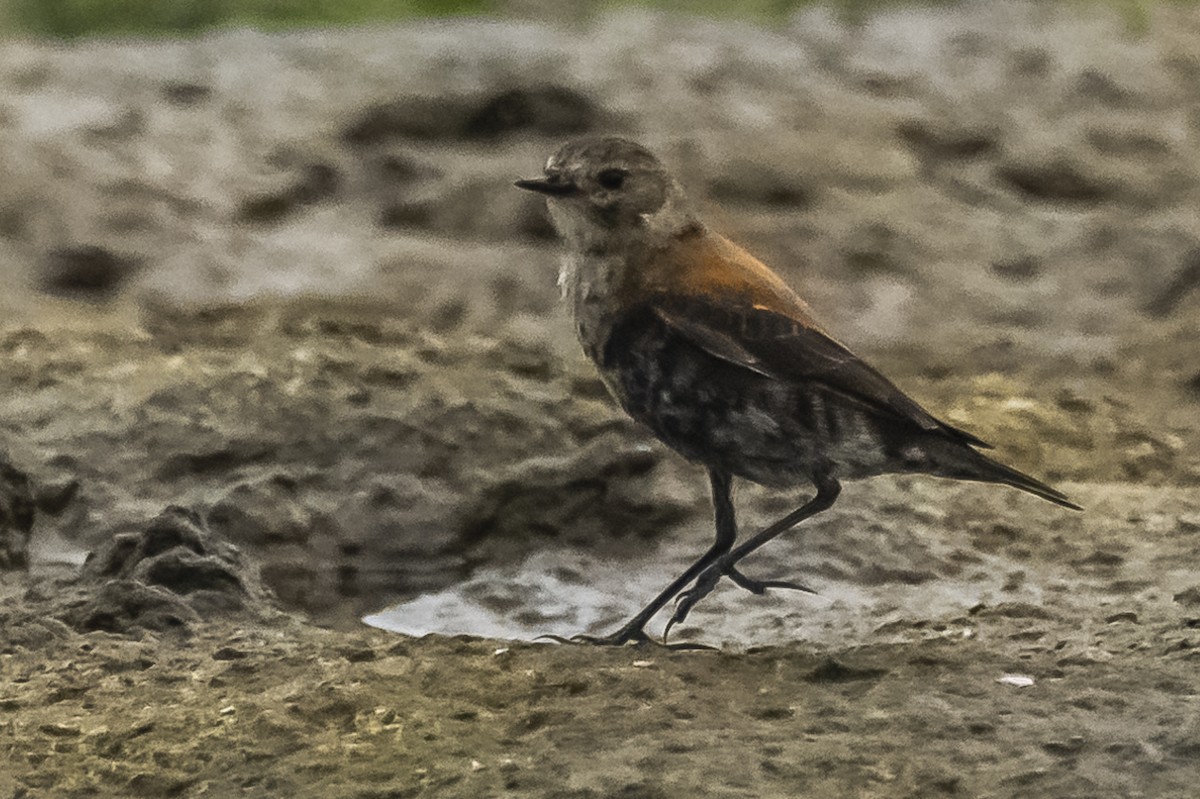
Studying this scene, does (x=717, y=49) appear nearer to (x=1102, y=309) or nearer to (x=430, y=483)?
(x=1102, y=309)

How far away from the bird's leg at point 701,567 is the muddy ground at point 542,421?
0.51ft

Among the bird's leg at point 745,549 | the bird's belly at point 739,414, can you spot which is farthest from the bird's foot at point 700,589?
the bird's belly at point 739,414

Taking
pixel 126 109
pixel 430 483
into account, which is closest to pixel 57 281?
pixel 126 109

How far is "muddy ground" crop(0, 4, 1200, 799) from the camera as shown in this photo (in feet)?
10.3

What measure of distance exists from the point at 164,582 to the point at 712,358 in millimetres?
1456

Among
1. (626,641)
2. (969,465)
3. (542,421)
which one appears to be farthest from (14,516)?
(969,465)

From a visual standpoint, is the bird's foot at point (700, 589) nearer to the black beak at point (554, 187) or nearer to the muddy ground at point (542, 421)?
the muddy ground at point (542, 421)

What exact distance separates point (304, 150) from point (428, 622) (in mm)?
3953

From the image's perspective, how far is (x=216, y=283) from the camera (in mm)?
6898

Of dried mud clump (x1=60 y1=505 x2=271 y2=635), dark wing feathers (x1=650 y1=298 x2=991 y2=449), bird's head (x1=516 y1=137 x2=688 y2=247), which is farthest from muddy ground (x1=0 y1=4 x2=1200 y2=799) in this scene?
bird's head (x1=516 y1=137 x2=688 y2=247)

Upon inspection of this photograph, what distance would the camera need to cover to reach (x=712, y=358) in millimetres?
3645

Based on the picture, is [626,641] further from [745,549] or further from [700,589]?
[745,549]

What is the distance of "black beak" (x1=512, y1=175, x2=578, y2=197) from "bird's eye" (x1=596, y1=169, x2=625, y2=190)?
0.20ft

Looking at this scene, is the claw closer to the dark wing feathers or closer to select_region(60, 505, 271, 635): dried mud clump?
the dark wing feathers
